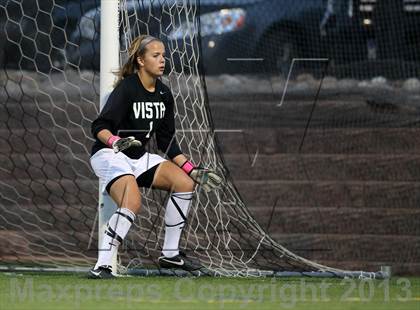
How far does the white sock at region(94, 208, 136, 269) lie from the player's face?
102 centimetres

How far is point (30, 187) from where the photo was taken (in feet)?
38.3

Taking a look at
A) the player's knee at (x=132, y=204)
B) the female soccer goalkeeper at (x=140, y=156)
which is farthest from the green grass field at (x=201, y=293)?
the player's knee at (x=132, y=204)

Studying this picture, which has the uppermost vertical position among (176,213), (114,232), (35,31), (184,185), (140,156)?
(35,31)

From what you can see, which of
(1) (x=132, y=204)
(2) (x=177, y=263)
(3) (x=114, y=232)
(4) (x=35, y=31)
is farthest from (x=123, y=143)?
(4) (x=35, y=31)

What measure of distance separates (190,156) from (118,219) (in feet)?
6.49

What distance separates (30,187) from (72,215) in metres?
0.84

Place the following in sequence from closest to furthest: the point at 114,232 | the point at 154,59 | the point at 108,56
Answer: the point at 114,232, the point at 154,59, the point at 108,56

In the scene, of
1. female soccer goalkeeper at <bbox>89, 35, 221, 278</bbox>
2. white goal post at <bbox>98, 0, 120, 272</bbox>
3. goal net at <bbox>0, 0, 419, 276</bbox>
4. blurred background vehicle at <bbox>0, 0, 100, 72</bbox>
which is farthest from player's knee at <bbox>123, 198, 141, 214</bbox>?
blurred background vehicle at <bbox>0, 0, 100, 72</bbox>

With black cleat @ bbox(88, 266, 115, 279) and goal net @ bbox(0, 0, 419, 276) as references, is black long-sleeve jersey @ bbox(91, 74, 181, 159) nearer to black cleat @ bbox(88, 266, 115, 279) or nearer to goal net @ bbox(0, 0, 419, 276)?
goal net @ bbox(0, 0, 419, 276)

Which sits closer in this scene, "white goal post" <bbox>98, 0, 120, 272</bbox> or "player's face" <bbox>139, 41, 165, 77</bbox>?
"player's face" <bbox>139, 41, 165, 77</bbox>

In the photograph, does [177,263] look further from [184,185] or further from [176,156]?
[176,156]

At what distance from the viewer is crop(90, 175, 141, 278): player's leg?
792 cm

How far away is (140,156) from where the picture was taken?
8.30 metres

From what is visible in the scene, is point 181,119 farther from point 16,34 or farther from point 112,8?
point 16,34
